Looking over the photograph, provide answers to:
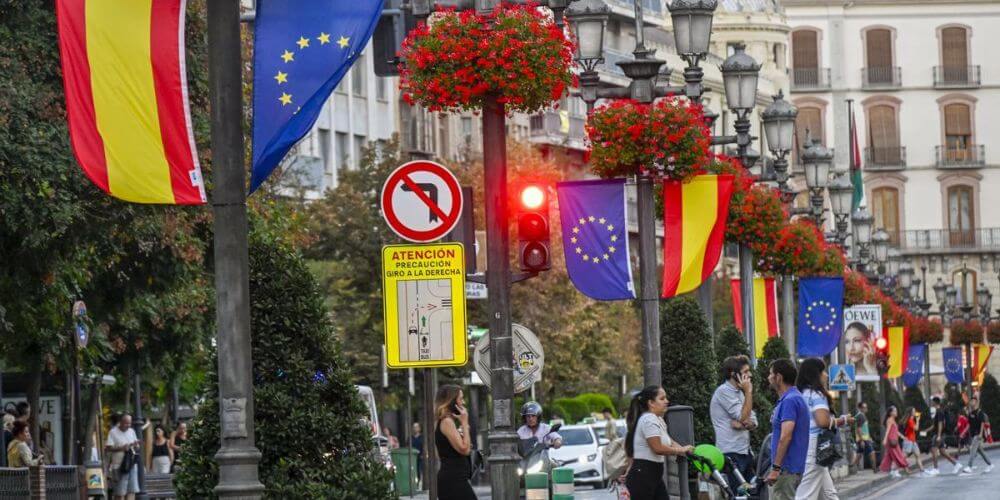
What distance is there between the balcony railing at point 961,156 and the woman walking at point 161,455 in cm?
8649

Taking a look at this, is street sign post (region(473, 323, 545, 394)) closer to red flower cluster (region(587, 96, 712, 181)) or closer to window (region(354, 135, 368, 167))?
red flower cluster (region(587, 96, 712, 181))

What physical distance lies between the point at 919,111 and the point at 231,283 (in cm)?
11247

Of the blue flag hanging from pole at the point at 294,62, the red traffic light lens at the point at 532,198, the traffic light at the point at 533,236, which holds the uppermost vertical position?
A: the blue flag hanging from pole at the point at 294,62

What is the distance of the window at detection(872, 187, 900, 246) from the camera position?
122 meters

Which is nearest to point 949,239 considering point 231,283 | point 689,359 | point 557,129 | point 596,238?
point 557,129

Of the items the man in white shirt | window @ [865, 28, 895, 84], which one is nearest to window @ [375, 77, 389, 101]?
the man in white shirt

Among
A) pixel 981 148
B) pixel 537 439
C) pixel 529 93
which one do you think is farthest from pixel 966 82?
pixel 529 93

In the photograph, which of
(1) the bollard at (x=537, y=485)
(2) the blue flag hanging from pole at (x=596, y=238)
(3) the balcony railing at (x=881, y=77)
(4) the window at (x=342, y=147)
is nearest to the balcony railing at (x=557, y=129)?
(4) the window at (x=342, y=147)

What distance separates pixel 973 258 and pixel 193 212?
9639 cm

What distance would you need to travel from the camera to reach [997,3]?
124 metres

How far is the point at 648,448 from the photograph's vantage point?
19.7 metres

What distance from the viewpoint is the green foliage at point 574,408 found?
222 ft

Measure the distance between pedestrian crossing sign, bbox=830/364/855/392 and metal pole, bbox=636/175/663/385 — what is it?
19.9 m

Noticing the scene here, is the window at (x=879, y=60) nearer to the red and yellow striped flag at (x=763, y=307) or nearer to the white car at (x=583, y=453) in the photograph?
the white car at (x=583, y=453)
